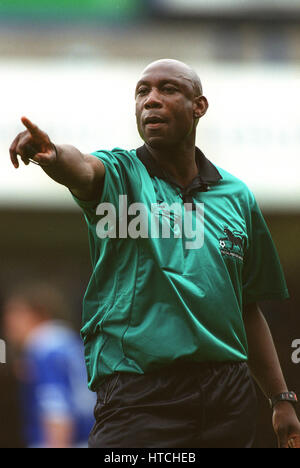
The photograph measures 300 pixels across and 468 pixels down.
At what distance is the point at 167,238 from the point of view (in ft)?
9.54

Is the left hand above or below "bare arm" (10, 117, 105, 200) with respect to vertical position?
below

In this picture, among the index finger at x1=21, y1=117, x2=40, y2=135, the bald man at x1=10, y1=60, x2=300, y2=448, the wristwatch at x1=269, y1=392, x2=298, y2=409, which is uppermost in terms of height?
the index finger at x1=21, y1=117, x2=40, y2=135

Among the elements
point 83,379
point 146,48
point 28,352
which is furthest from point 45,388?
point 146,48

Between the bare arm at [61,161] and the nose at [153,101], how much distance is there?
33 cm

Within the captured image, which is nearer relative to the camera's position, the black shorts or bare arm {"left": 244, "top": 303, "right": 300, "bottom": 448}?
the black shorts

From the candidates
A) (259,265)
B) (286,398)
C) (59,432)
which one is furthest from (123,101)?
(286,398)

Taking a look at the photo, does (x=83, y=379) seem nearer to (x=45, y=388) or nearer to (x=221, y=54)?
(x=45, y=388)

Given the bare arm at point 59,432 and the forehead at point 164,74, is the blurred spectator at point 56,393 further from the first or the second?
the forehead at point 164,74

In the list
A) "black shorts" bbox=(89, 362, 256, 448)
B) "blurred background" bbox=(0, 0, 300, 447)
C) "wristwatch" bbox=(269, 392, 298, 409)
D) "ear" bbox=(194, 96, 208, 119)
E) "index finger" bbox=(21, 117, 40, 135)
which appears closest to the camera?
"index finger" bbox=(21, 117, 40, 135)

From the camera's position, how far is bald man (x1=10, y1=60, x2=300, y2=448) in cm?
280

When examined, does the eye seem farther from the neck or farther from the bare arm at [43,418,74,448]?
the bare arm at [43,418,74,448]

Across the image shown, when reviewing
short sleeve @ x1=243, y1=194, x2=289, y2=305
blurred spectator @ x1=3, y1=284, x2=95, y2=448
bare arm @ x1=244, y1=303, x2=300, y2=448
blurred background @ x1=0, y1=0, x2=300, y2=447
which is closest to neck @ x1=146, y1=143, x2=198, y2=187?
short sleeve @ x1=243, y1=194, x2=289, y2=305

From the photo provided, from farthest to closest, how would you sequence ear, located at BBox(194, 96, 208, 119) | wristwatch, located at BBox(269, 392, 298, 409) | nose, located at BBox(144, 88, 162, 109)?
wristwatch, located at BBox(269, 392, 298, 409) < ear, located at BBox(194, 96, 208, 119) < nose, located at BBox(144, 88, 162, 109)

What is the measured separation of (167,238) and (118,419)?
0.65 metres
